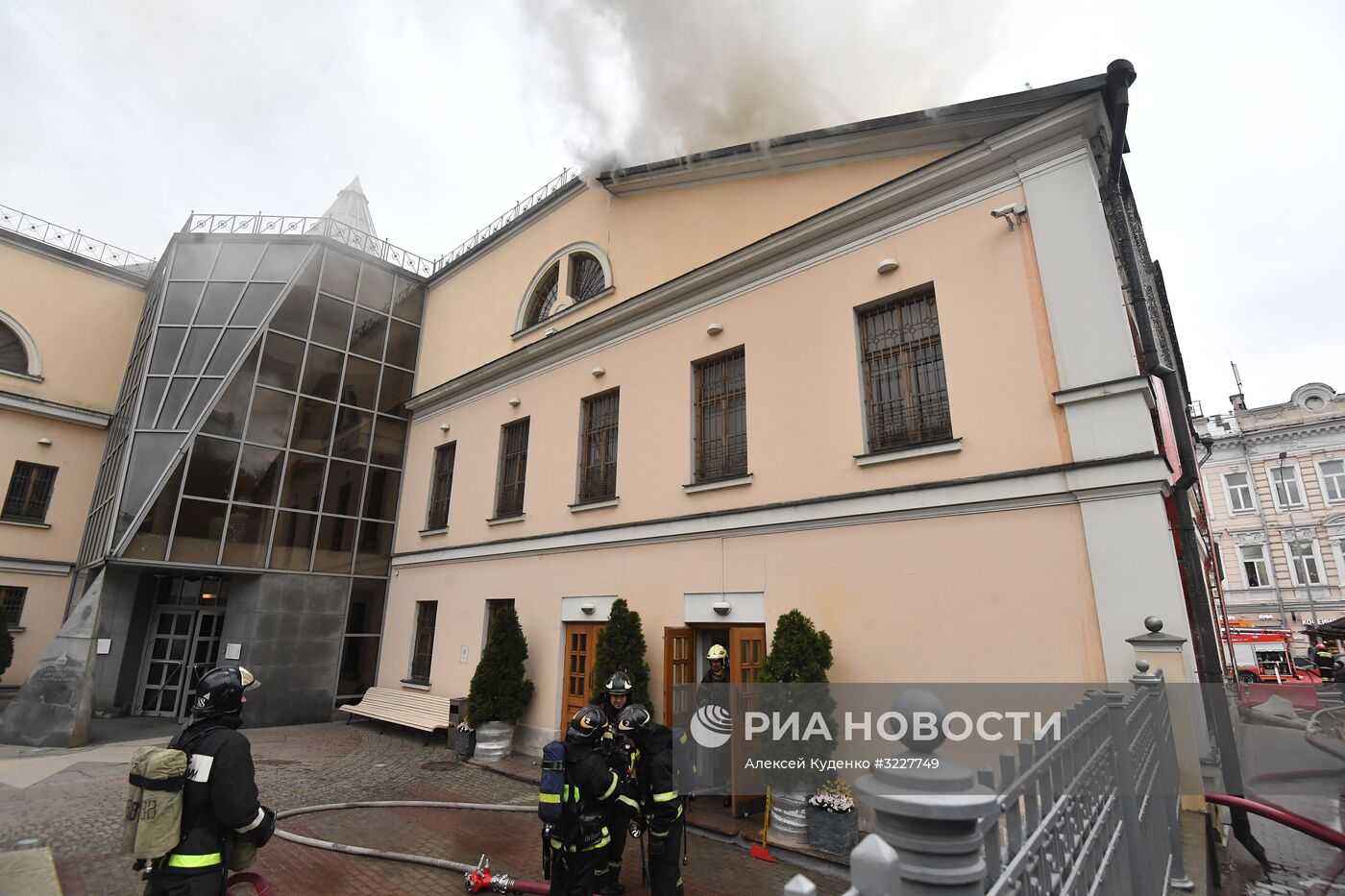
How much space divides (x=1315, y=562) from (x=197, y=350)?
4941 centimetres

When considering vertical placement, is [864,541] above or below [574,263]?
below

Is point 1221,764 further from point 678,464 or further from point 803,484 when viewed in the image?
point 678,464

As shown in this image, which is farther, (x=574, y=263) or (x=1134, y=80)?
(x=574, y=263)

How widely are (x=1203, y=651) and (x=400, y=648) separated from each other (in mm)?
16411

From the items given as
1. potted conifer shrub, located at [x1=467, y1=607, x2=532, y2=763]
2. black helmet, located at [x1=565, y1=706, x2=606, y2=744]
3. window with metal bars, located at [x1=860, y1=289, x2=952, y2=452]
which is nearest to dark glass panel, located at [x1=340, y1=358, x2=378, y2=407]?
potted conifer shrub, located at [x1=467, y1=607, x2=532, y2=763]

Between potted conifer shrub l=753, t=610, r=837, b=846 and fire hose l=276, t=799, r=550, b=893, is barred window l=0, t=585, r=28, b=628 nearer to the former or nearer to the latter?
fire hose l=276, t=799, r=550, b=893

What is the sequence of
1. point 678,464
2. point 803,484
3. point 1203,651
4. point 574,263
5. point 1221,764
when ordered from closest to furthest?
point 1221,764
point 1203,651
point 803,484
point 678,464
point 574,263

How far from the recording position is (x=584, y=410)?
1342cm

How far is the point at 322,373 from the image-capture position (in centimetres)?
1742

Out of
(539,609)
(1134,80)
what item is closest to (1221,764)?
(1134,80)

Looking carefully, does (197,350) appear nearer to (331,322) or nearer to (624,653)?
(331,322)

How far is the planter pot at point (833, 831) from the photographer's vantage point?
6.78m

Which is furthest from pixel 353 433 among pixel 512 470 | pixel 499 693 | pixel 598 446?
pixel 499 693

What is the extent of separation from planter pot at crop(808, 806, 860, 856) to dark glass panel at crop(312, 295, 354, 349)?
56.3 feet
